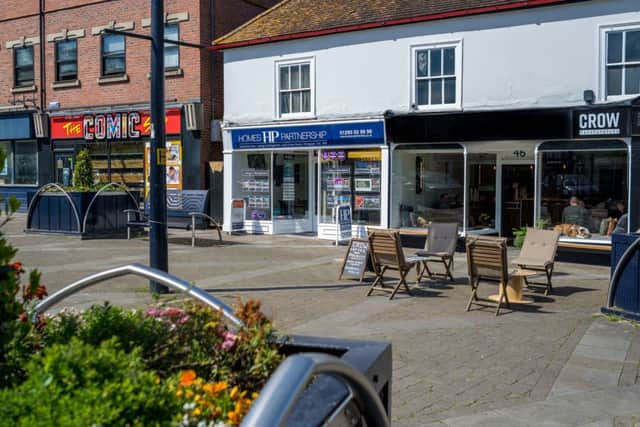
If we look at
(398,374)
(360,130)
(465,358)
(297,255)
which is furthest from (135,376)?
(360,130)

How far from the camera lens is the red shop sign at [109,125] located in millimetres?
21766

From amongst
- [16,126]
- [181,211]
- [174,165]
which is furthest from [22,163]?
[181,211]

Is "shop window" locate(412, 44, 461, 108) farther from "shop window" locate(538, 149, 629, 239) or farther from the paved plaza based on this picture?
the paved plaza

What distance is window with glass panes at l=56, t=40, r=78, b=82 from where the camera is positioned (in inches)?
969

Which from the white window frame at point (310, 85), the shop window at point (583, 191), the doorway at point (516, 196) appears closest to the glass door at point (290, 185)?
the white window frame at point (310, 85)

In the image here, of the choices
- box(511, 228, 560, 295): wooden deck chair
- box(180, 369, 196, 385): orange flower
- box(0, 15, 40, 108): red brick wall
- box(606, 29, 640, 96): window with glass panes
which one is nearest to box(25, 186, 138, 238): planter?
box(0, 15, 40, 108): red brick wall

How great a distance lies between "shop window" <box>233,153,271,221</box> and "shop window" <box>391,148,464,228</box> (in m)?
4.35

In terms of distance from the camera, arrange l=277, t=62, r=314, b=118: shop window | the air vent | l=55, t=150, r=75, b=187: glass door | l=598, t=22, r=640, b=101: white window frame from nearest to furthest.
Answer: l=598, t=22, r=640, b=101: white window frame
l=277, t=62, r=314, b=118: shop window
the air vent
l=55, t=150, r=75, b=187: glass door

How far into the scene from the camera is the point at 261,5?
78.1 ft

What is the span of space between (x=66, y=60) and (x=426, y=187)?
14.5 m

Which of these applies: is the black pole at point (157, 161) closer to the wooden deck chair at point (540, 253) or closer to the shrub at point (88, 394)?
the wooden deck chair at point (540, 253)

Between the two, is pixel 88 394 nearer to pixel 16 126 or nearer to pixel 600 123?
pixel 600 123

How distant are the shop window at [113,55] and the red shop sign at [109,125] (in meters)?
1.50

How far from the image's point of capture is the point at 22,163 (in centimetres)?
2650
